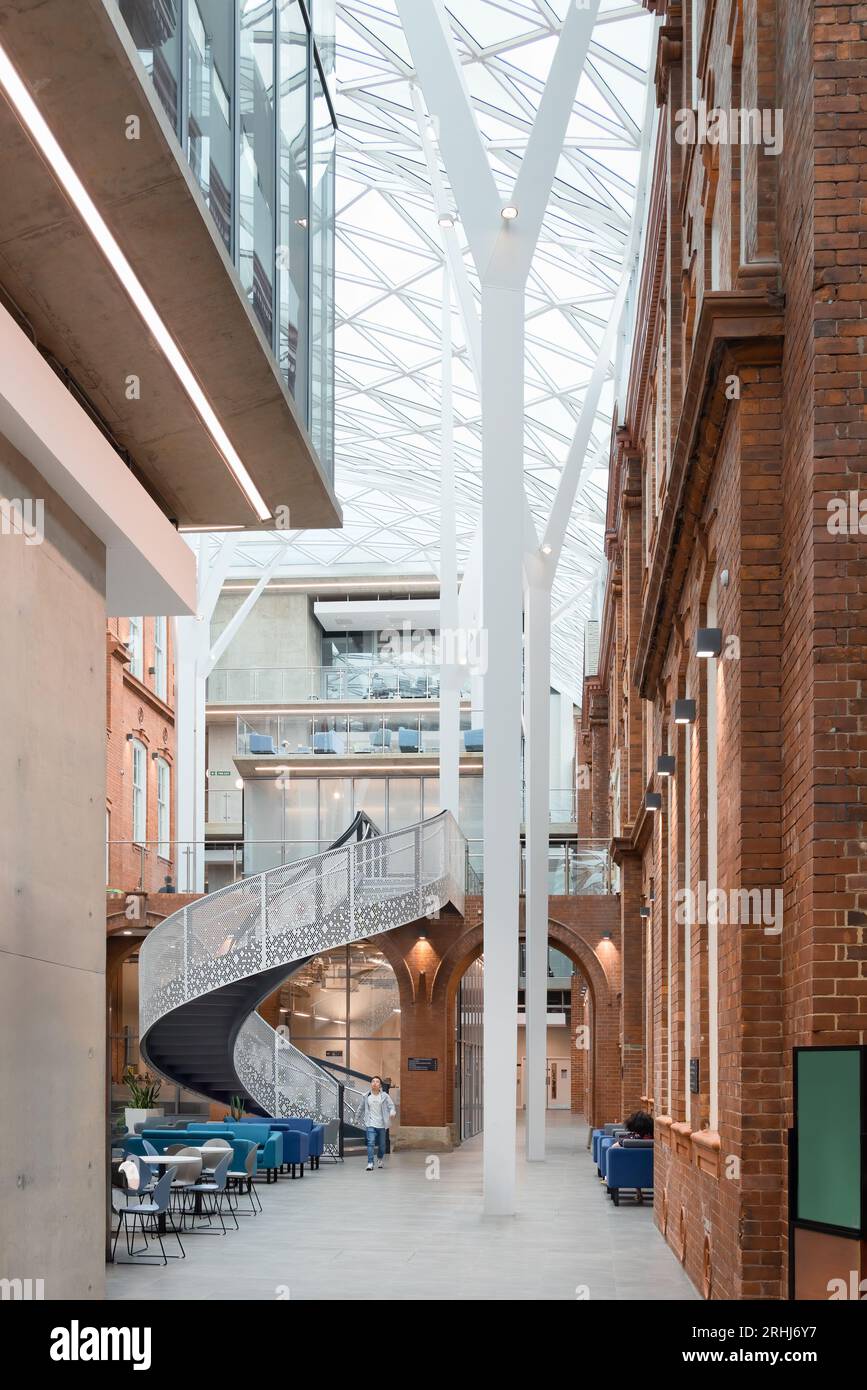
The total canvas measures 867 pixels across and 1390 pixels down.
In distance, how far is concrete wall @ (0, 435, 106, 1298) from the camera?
8.45 meters

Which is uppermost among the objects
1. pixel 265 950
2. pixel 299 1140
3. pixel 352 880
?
pixel 352 880

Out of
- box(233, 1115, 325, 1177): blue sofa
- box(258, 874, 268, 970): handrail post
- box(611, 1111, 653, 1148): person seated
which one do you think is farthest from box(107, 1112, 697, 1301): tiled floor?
box(258, 874, 268, 970): handrail post

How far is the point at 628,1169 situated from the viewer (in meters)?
20.5

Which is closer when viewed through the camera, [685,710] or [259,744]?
[685,710]

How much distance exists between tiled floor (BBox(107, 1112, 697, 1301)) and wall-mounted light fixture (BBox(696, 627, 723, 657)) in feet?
13.7

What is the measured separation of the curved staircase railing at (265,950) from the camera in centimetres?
2528

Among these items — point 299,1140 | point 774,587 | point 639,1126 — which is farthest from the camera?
point 299,1140

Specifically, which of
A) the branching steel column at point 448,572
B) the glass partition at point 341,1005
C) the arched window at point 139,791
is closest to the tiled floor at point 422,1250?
the branching steel column at point 448,572

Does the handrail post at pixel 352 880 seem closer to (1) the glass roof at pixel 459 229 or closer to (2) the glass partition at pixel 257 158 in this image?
(1) the glass roof at pixel 459 229

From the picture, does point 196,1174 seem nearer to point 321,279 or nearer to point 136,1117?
point 321,279

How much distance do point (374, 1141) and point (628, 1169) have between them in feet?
22.0

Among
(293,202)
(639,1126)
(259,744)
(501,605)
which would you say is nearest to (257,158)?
(293,202)

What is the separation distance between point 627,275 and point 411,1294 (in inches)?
790
